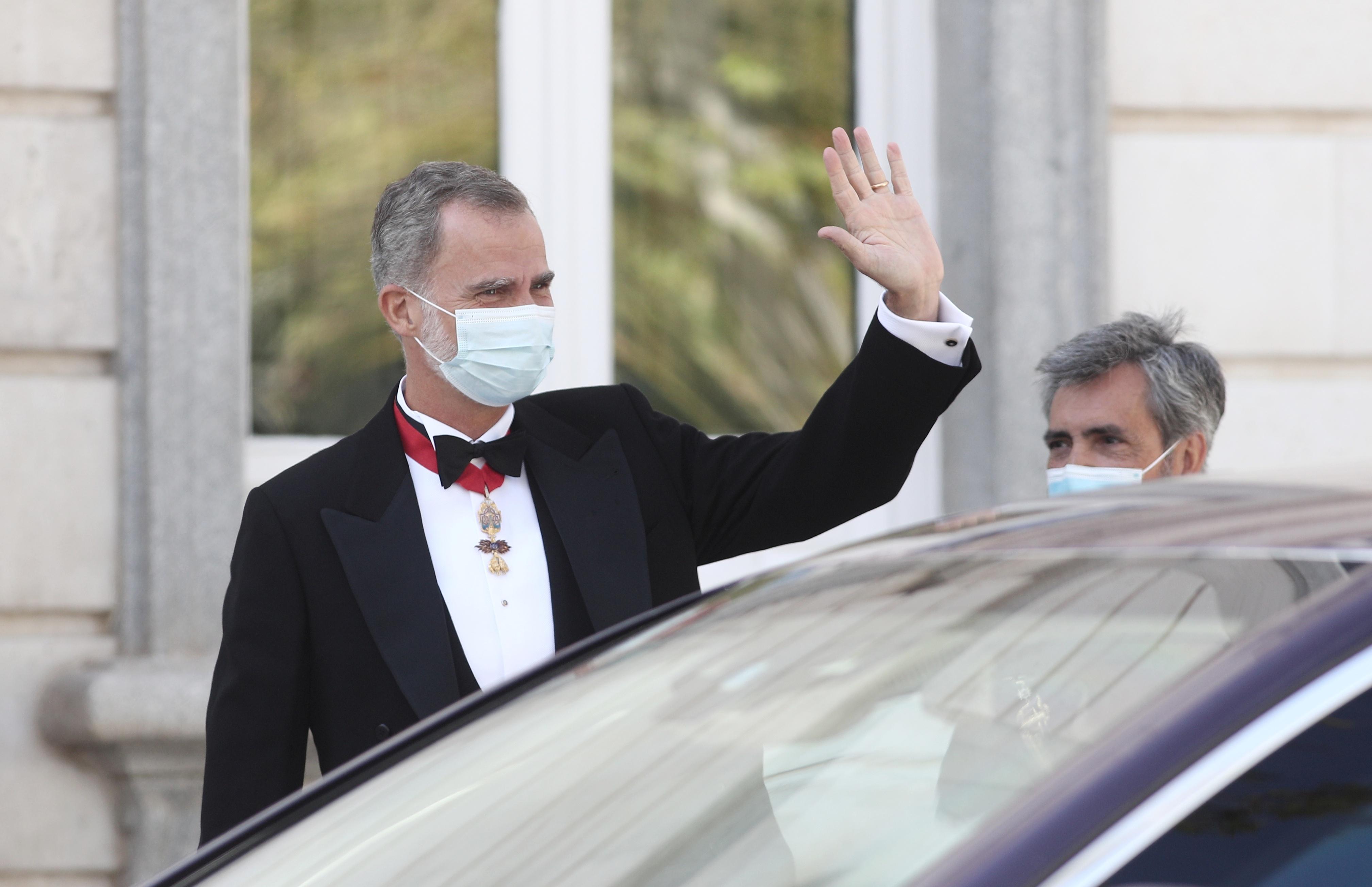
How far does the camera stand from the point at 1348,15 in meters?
4.66

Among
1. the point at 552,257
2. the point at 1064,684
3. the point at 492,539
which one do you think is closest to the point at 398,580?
the point at 492,539

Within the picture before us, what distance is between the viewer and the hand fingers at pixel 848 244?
2.28 metres

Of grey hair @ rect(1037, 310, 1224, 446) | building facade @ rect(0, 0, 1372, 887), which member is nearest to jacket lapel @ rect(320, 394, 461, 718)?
grey hair @ rect(1037, 310, 1224, 446)

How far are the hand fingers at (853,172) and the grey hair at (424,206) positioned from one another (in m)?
0.52

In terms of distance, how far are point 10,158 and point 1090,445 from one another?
3021 mm

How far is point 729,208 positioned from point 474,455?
279 cm

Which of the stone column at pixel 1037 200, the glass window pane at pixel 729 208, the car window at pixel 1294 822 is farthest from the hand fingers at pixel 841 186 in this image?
the glass window pane at pixel 729 208

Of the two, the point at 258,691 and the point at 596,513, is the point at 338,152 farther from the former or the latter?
the point at 258,691

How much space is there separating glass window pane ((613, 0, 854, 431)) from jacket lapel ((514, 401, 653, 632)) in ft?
7.86

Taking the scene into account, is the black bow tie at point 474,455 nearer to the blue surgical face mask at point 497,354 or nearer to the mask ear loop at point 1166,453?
the blue surgical face mask at point 497,354

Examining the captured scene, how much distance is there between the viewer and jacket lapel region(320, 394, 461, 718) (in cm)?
225

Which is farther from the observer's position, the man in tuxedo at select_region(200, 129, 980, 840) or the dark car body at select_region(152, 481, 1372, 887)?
the man in tuxedo at select_region(200, 129, 980, 840)

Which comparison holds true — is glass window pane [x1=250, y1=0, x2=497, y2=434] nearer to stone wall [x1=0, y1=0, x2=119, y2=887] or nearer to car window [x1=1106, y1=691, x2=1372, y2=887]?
stone wall [x1=0, y1=0, x2=119, y2=887]

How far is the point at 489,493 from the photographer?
241 cm
